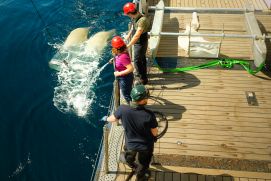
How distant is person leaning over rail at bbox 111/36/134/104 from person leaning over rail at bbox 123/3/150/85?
0.86 meters

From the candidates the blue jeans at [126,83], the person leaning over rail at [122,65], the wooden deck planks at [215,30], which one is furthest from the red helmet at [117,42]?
the wooden deck planks at [215,30]

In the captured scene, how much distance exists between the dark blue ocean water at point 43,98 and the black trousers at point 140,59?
2.96 metres

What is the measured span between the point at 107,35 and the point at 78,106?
5484 millimetres

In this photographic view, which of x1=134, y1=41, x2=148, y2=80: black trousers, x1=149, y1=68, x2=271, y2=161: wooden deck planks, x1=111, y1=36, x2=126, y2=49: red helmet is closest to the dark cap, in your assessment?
x1=111, y1=36, x2=126, y2=49: red helmet

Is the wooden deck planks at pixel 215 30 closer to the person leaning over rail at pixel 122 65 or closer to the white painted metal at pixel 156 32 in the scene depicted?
the white painted metal at pixel 156 32

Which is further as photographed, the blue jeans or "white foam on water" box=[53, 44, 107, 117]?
"white foam on water" box=[53, 44, 107, 117]

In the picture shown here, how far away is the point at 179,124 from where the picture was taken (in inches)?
357

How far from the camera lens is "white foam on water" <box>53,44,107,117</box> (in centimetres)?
1276

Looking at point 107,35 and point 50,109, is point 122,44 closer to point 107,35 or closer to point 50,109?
point 50,109

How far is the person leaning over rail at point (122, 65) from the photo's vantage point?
7758 mm

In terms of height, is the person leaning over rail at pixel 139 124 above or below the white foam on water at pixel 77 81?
above

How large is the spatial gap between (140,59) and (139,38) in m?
0.71

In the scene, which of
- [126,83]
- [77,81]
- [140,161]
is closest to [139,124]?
[140,161]

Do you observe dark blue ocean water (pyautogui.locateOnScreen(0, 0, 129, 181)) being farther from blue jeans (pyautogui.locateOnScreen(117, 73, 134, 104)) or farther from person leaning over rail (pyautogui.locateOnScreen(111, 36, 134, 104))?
person leaning over rail (pyautogui.locateOnScreen(111, 36, 134, 104))
